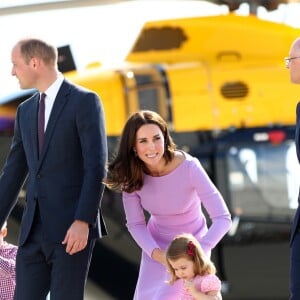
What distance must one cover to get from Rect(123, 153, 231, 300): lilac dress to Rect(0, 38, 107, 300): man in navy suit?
16 cm

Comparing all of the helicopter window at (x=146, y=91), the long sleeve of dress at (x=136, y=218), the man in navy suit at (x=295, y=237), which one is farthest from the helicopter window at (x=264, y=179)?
the man in navy suit at (x=295, y=237)

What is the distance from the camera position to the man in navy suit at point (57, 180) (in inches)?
129

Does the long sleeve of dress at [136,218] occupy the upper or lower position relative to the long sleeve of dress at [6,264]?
upper

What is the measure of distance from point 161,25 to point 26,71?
4797 mm

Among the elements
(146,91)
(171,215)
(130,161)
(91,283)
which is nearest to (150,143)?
(130,161)

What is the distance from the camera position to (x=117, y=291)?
7.83 metres

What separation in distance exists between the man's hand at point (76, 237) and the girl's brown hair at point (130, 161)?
18 centimetres

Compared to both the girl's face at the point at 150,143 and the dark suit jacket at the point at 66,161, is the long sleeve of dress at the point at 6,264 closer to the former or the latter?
the dark suit jacket at the point at 66,161

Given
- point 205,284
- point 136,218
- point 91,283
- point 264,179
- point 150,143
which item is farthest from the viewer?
point 91,283

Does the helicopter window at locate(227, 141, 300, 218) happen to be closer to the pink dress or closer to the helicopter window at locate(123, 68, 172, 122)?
the helicopter window at locate(123, 68, 172, 122)

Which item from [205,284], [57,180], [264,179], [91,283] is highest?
[57,180]

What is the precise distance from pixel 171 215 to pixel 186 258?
0.79 ft

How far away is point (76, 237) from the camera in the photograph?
10.6 feet

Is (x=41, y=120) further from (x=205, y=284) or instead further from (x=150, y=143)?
(x=205, y=284)
